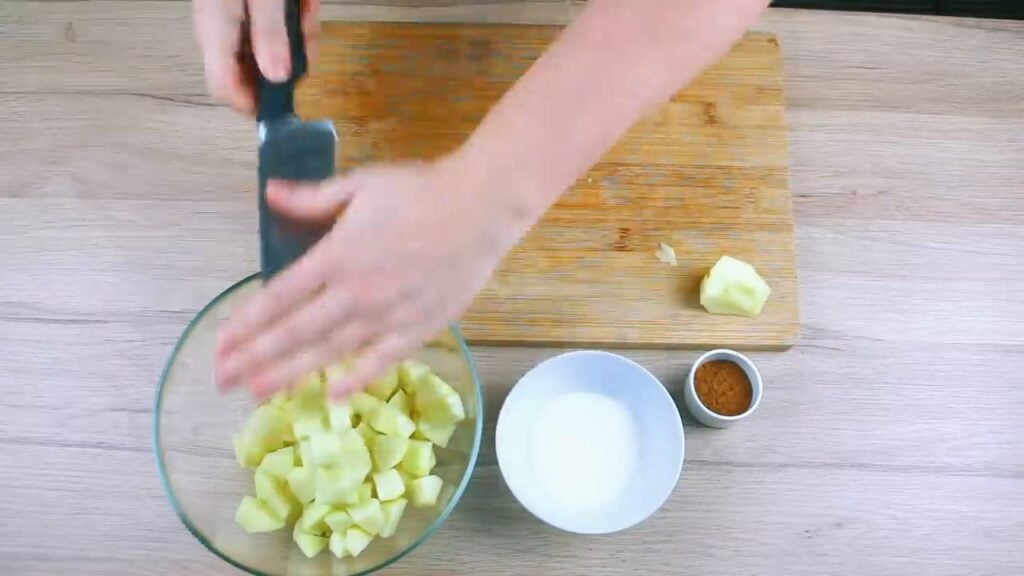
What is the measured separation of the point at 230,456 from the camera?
1.03 meters

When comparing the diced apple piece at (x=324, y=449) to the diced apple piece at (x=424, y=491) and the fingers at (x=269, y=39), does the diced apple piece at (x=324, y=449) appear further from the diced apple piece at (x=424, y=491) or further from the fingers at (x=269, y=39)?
the fingers at (x=269, y=39)

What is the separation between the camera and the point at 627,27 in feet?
2.75

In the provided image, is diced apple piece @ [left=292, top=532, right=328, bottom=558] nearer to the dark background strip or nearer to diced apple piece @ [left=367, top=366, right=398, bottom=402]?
diced apple piece @ [left=367, top=366, right=398, bottom=402]

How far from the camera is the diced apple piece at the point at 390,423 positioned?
972mm

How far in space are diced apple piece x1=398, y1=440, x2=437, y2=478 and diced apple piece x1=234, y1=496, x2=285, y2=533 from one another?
154 mm

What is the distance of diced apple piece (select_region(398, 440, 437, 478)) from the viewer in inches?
38.5

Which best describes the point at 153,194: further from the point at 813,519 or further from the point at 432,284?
the point at 813,519

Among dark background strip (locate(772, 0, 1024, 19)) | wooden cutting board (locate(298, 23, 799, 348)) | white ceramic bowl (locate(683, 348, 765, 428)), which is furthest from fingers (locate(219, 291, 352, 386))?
dark background strip (locate(772, 0, 1024, 19))

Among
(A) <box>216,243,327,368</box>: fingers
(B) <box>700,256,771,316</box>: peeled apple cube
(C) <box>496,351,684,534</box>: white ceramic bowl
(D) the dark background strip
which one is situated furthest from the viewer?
(D) the dark background strip

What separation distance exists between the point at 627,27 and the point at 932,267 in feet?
2.17

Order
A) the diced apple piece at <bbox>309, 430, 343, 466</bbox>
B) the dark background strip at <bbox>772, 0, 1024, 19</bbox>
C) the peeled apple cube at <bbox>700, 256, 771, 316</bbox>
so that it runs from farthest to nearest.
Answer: the dark background strip at <bbox>772, 0, 1024, 19</bbox> → the peeled apple cube at <bbox>700, 256, 771, 316</bbox> → the diced apple piece at <bbox>309, 430, 343, 466</bbox>

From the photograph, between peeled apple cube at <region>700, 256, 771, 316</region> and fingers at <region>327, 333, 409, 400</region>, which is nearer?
fingers at <region>327, 333, 409, 400</region>

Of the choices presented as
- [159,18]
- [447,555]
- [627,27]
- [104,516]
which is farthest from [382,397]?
[159,18]

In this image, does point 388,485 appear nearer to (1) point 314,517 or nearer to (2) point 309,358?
(1) point 314,517
